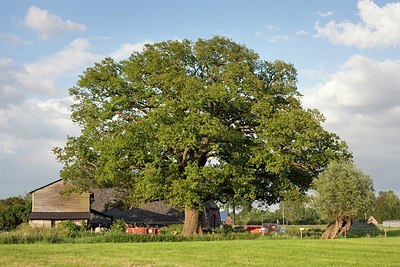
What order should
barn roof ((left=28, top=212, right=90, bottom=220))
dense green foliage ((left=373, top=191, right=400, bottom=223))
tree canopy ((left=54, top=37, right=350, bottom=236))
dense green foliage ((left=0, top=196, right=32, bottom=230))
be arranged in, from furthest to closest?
dense green foliage ((left=373, top=191, right=400, bottom=223)) → dense green foliage ((left=0, top=196, right=32, bottom=230)) → barn roof ((left=28, top=212, right=90, bottom=220)) → tree canopy ((left=54, top=37, right=350, bottom=236))

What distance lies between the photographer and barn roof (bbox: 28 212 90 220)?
64887 millimetres

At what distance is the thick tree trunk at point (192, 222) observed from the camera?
52.9 metres

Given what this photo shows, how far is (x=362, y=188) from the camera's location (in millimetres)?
51094

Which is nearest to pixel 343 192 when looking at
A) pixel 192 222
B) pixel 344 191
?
pixel 344 191

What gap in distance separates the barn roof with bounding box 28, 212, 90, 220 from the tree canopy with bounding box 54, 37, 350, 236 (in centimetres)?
1161

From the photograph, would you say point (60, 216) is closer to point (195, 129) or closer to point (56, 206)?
point (56, 206)

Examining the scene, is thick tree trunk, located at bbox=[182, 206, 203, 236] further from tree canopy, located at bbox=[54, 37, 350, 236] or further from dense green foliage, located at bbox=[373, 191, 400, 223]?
dense green foliage, located at bbox=[373, 191, 400, 223]

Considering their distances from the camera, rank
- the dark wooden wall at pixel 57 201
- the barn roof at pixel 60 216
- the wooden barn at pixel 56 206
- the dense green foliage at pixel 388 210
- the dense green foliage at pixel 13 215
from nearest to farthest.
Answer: the barn roof at pixel 60 216 < the wooden barn at pixel 56 206 < the dark wooden wall at pixel 57 201 < the dense green foliage at pixel 13 215 < the dense green foliage at pixel 388 210

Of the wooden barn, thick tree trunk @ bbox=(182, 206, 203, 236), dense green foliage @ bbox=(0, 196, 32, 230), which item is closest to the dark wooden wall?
the wooden barn

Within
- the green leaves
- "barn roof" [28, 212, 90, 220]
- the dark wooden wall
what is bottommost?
"barn roof" [28, 212, 90, 220]

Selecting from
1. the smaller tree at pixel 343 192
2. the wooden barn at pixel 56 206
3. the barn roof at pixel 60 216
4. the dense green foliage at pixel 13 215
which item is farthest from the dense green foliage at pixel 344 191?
the dense green foliage at pixel 13 215

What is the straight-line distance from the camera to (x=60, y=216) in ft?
213

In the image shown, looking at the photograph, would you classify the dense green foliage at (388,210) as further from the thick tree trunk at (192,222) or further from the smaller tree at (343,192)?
the thick tree trunk at (192,222)

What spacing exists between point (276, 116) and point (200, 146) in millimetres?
7387
